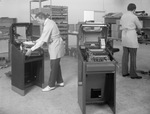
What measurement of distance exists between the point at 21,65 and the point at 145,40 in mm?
2667

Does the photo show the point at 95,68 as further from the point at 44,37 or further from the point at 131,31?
the point at 131,31

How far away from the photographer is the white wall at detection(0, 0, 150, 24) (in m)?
7.11

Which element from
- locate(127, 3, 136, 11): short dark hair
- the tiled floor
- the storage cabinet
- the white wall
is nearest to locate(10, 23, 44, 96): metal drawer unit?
the tiled floor

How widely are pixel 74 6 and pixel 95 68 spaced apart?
6.14 m

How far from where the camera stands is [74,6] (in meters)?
8.53

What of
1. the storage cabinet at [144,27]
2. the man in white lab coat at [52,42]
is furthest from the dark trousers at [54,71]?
the storage cabinet at [144,27]

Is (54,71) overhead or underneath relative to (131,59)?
underneath

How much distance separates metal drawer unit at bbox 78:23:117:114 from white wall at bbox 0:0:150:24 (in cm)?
465

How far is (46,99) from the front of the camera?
11.5ft

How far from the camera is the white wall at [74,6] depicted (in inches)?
280

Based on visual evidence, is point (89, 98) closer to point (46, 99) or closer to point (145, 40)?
point (46, 99)

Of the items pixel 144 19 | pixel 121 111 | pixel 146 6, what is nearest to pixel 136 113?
pixel 121 111

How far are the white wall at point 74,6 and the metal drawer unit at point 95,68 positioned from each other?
465 centimetres

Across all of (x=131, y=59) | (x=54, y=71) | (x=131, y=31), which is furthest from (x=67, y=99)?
(x=131, y=31)
